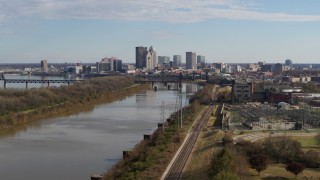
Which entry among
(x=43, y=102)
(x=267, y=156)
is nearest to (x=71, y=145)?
(x=267, y=156)

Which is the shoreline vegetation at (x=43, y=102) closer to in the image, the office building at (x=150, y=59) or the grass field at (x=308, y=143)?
the grass field at (x=308, y=143)

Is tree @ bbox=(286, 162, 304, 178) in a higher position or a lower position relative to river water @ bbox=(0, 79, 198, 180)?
higher

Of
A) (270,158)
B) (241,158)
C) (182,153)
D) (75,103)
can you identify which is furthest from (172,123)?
(75,103)

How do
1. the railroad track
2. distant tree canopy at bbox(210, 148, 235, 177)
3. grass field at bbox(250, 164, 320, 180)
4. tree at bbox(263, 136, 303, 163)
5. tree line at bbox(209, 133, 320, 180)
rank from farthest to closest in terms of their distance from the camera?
tree at bbox(263, 136, 303, 163) → the railroad track → grass field at bbox(250, 164, 320, 180) → tree line at bbox(209, 133, 320, 180) → distant tree canopy at bbox(210, 148, 235, 177)

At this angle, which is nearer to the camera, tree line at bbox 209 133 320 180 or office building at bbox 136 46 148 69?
tree line at bbox 209 133 320 180

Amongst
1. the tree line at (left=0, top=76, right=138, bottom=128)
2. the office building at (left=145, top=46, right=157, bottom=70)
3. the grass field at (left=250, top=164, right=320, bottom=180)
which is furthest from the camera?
the office building at (left=145, top=46, right=157, bottom=70)

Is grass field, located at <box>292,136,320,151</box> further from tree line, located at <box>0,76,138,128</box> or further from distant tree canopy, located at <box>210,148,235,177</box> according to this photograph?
tree line, located at <box>0,76,138,128</box>

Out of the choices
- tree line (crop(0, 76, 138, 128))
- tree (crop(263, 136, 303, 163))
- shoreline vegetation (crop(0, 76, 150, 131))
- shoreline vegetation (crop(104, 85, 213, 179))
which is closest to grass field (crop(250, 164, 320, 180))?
tree (crop(263, 136, 303, 163))

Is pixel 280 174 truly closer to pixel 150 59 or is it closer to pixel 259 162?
pixel 259 162
